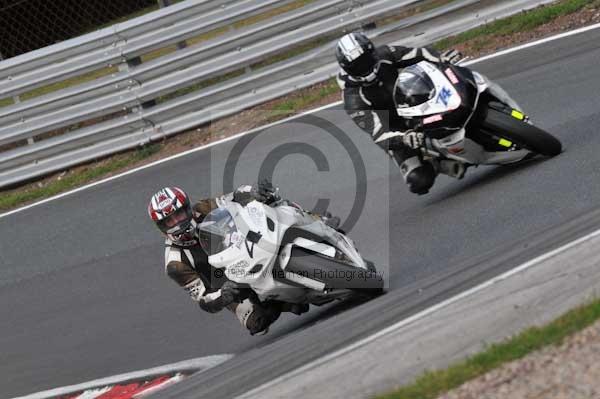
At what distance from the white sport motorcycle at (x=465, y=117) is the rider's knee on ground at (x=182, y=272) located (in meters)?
2.06

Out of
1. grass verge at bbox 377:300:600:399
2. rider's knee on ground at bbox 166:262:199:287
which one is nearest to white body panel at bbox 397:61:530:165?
rider's knee on ground at bbox 166:262:199:287

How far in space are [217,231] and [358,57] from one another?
2.10m

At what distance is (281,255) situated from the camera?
681 cm

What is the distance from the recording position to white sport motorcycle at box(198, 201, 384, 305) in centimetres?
679

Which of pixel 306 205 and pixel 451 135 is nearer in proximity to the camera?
pixel 451 135

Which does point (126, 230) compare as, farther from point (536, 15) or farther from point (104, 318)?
point (536, 15)

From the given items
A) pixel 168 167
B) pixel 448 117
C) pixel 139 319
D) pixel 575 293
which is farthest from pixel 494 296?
pixel 168 167

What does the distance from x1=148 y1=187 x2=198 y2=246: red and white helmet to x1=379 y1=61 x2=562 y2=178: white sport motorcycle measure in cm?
196

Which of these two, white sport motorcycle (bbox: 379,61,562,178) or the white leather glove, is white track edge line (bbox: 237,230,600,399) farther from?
the white leather glove

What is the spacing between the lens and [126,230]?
426 inches

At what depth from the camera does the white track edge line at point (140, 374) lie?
24.7ft

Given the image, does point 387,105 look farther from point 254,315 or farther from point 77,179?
point 77,179

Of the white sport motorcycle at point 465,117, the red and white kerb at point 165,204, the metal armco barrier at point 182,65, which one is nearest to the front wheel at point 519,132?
the white sport motorcycle at point 465,117

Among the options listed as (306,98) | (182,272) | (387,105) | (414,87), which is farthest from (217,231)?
(306,98)
